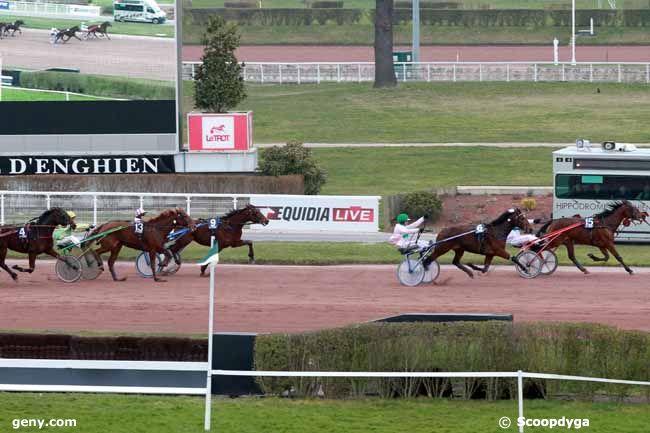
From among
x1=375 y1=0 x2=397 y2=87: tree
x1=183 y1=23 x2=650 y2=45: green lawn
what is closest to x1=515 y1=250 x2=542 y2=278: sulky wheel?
x1=375 y1=0 x2=397 y2=87: tree

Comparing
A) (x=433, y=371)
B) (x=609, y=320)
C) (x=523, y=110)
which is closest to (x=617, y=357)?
(x=433, y=371)

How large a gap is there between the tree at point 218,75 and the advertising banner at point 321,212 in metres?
3.91

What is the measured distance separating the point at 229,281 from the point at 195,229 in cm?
97

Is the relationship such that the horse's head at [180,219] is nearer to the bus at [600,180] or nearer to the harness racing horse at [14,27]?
the bus at [600,180]

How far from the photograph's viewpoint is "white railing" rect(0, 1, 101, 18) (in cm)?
2794

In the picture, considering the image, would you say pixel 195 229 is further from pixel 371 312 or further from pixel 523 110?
pixel 523 110

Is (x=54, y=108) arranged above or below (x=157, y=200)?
above

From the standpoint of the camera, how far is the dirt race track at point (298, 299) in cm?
1808

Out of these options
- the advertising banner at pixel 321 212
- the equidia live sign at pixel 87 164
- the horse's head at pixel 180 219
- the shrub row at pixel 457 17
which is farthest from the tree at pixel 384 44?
the horse's head at pixel 180 219

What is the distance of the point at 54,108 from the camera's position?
29.1m

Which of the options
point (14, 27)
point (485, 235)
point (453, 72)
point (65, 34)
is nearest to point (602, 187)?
point (485, 235)

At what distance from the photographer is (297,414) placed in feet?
43.5

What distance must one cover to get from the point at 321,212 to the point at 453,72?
2438 centimetres

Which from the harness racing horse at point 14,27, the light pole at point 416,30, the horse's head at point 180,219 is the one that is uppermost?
the light pole at point 416,30
